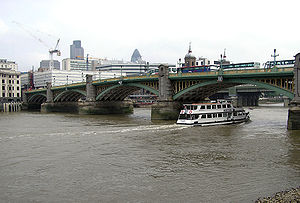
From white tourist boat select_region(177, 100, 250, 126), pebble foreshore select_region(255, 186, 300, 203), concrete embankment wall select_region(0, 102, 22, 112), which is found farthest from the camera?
concrete embankment wall select_region(0, 102, 22, 112)

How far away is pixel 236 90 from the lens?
108 m

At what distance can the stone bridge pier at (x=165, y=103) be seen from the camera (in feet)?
173

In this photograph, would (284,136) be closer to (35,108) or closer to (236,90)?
(236,90)

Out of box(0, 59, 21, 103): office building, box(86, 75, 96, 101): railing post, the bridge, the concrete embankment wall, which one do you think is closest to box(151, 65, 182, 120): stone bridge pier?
the bridge

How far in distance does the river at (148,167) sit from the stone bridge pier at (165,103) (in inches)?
726

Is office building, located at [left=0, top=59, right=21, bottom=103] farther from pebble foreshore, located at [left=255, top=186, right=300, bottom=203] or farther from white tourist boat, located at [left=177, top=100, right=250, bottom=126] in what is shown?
pebble foreshore, located at [left=255, top=186, right=300, bottom=203]

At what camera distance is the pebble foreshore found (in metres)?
13.6

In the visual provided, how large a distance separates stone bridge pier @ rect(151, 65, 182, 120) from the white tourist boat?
9.24 meters

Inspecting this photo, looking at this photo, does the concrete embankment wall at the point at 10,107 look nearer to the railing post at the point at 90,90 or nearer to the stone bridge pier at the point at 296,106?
the railing post at the point at 90,90

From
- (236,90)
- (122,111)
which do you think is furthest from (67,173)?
(236,90)

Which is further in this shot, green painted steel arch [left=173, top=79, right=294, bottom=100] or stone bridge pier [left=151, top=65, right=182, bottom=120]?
stone bridge pier [left=151, top=65, right=182, bottom=120]

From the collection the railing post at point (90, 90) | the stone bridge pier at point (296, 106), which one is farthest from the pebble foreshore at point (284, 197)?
the railing post at point (90, 90)

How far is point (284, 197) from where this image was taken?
46.4ft

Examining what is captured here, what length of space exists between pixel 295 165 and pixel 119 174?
1123 cm
